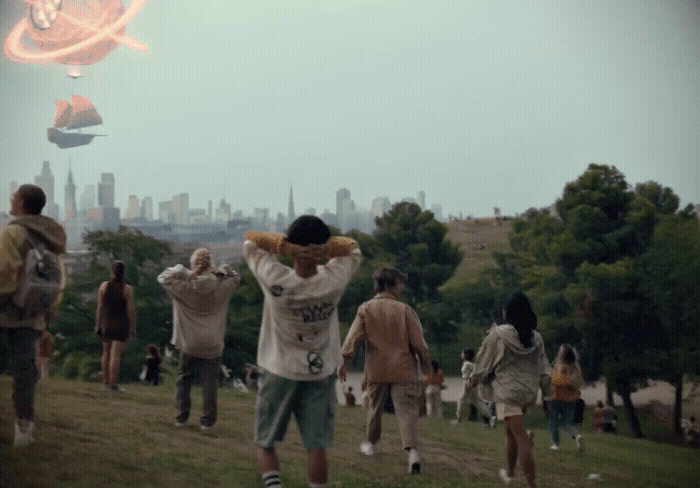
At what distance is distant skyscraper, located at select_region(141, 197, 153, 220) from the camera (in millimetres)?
31375

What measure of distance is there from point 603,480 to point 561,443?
243 centimetres

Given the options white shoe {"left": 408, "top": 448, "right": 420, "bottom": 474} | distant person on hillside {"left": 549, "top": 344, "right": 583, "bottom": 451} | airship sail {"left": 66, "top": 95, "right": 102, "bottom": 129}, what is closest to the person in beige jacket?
white shoe {"left": 408, "top": 448, "right": 420, "bottom": 474}

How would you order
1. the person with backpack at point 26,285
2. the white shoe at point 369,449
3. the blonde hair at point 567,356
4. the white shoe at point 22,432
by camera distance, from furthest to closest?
1. the blonde hair at point 567,356
2. the white shoe at point 369,449
3. the white shoe at point 22,432
4. the person with backpack at point 26,285

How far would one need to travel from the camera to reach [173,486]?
5879mm

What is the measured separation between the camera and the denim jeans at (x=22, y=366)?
18.8 feet

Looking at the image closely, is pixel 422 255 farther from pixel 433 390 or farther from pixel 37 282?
pixel 37 282

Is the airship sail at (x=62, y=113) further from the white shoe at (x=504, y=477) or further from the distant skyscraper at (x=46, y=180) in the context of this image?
the white shoe at (x=504, y=477)

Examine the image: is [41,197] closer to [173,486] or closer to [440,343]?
[173,486]

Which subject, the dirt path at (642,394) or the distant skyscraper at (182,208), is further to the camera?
the distant skyscraper at (182,208)

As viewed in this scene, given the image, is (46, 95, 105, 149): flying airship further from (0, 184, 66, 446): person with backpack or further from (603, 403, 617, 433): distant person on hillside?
(0, 184, 66, 446): person with backpack

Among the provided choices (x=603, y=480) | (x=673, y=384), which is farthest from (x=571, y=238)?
(x=603, y=480)

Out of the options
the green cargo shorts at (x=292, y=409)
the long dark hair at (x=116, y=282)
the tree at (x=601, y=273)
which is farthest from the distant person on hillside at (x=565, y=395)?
the tree at (x=601, y=273)

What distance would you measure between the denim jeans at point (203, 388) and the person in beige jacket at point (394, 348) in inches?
50.8

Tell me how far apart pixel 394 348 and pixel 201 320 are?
160cm
